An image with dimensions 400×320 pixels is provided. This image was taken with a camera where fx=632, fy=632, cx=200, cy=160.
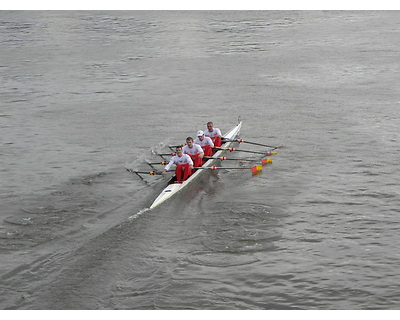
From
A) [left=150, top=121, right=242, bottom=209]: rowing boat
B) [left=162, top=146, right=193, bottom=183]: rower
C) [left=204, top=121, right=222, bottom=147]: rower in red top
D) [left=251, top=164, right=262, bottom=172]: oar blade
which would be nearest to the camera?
[left=150, top=121, right=242, bottom=209]: rowing boat

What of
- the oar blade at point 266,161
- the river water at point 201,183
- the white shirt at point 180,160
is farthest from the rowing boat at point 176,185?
the oar blade at point 266,161

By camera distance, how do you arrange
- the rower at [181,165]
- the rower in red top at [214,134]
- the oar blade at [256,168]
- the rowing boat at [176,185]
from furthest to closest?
the rower in red top at [214,134], the oar blade at [256,168], the rower at [181,165], the rowing boat at [176,185]

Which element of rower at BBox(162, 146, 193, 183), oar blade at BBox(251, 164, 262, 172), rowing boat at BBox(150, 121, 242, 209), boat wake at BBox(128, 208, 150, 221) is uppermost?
rower at BBox(162, 146, 193, 183)

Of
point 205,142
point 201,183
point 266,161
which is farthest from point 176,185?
point 266,161

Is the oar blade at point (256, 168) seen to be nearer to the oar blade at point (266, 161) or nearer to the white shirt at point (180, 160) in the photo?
the oar blade at point (266, 161)

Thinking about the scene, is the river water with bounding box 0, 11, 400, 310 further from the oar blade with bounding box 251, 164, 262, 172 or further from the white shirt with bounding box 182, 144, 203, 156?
the white shirt with bounding box 182, 144, 203, 156

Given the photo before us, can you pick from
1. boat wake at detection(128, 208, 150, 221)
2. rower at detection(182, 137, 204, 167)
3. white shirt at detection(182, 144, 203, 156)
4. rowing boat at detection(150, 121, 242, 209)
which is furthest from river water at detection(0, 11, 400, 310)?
white shirt at detection(182, 144, 203, 156)

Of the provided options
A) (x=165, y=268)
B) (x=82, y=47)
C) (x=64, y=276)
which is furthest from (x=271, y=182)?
(x=82, y=47)

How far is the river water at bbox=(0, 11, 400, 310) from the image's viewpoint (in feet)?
61.2

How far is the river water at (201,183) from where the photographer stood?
61.2ft

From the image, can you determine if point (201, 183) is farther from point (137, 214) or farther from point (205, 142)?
point (137, 214)

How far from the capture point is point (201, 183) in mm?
27422

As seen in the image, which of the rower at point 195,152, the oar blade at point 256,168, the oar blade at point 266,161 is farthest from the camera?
the oar blade at point 266,161

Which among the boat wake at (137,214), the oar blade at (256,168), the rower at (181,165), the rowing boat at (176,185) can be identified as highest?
the rower at (181,165)
